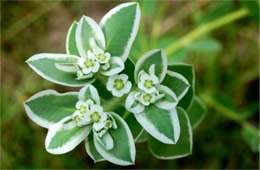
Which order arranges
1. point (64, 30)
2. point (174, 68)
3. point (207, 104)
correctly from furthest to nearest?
point (64, 30), point (207, 104), point (174, 68)

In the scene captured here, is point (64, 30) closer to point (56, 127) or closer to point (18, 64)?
point (18, 64)

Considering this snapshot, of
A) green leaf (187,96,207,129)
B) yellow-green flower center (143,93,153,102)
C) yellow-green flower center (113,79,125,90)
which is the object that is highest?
yellow-green flower center (113,79,125,90)

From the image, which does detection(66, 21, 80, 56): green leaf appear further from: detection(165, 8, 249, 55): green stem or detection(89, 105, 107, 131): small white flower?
detection(165, 8, 249, 55): green stem

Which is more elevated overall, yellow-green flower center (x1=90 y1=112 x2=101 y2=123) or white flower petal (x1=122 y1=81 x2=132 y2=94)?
white flower petal (x1=122 y1=81 x2=132 y2=94)

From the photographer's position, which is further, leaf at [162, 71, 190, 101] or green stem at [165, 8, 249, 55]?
green stem at [165, 8, 249, 55]

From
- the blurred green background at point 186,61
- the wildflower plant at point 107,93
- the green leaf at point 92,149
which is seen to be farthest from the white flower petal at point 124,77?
the blurred green background at point 186,61

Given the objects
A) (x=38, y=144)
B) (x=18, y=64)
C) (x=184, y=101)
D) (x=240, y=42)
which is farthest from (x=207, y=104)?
(x=18, y=64)

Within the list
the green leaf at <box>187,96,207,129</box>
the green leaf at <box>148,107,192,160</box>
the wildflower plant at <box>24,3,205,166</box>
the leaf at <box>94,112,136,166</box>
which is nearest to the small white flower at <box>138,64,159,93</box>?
the wildflower plant at <box>24,3,205,166</box>
